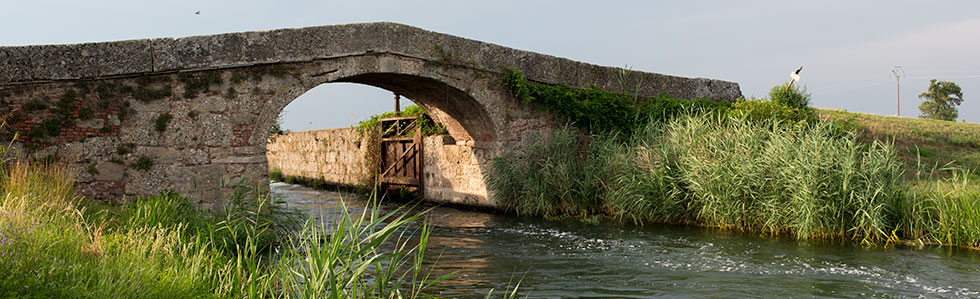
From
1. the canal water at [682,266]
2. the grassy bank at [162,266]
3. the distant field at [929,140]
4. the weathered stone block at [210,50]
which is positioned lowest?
the canal water at [682,266]

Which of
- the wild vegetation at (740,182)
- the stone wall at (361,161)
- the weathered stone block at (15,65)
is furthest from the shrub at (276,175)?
the weathered stone block at (15,65)

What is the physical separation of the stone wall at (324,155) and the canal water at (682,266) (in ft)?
24.9

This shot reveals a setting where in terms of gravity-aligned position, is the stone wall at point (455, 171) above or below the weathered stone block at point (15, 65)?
below

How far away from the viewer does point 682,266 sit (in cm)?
616

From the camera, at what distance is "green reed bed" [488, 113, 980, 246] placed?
23.3ft

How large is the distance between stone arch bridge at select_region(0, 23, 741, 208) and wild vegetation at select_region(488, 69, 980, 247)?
7.80 ft

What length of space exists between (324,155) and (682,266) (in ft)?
42.2

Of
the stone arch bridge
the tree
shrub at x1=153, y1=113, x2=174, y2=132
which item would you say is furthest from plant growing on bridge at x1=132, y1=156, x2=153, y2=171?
the tree

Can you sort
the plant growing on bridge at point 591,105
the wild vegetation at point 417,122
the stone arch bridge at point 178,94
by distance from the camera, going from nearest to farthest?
1. the stone arch bridge at point 178,94
2. the plant growing on bridge at point 591,105
3. the wild vegetation at point 417,122

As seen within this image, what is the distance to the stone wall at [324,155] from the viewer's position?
15.5m

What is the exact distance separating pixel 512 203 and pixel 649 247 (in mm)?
3528

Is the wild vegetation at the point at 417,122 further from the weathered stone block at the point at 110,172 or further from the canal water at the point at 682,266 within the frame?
the weathered stone block at the point at 110,172

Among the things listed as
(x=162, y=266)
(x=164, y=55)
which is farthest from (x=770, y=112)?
(x=162, y=266)

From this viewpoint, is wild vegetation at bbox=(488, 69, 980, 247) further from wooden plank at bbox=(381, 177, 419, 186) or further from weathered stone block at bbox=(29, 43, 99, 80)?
weathered stone block at bbox=(29, 43, 99, 80)
